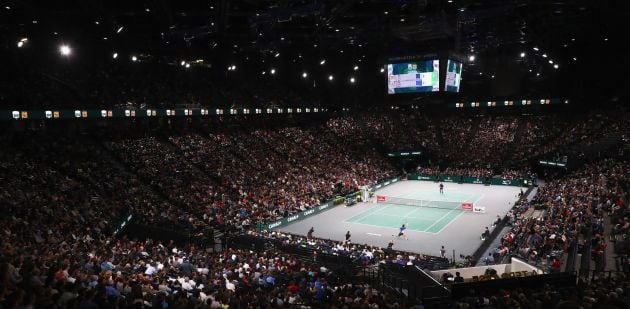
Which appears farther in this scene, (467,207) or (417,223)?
(467,207)

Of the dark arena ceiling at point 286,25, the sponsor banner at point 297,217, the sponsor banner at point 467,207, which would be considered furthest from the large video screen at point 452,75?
the sponsor banner at point 297,217

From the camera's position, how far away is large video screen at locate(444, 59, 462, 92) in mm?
33938

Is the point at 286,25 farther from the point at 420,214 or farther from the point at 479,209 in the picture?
the point at 479,209

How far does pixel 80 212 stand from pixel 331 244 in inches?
544

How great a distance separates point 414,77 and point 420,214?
11.3 metres

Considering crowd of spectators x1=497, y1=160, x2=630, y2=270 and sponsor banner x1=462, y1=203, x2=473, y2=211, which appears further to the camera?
sponsor banner x1=462, y1=203, x2=473, y2=211

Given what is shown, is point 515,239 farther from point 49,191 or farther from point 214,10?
point 49,191

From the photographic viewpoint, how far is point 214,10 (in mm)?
29062

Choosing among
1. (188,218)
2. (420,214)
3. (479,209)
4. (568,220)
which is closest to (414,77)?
(420,214)

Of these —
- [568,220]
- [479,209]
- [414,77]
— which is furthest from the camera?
[479,209]

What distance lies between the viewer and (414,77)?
3525 cm

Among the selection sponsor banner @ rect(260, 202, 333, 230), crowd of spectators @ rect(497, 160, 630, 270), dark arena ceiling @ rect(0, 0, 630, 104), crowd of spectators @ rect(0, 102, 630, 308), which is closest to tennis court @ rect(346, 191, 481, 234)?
sponsor banner @ rect(260, 202, 333, 230)

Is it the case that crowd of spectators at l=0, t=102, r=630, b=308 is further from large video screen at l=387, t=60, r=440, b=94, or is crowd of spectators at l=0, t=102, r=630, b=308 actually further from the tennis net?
large video screen at l=387, t=60, r=440, b=94

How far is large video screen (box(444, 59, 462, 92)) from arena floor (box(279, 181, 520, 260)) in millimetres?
10366
